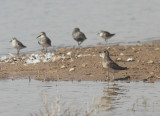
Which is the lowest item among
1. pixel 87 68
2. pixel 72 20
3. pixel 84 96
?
pixel 84 96

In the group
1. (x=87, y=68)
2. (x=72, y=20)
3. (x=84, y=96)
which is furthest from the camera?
(x=72, y=20)

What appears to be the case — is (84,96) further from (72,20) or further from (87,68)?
(72,20)

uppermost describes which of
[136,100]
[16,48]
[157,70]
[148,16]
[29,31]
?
[148,16]

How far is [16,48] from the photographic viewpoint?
1886 cm

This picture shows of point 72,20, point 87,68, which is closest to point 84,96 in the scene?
point 87,68

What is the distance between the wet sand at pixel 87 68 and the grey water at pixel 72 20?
16.3 ft

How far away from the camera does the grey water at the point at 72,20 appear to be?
71.2ft

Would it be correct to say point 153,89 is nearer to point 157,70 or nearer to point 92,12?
point 157,70

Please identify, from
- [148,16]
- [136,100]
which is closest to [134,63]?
[136,100]

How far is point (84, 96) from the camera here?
977 centimetres

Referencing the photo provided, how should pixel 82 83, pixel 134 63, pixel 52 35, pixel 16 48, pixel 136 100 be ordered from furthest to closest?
pixel 52 35, pixel 16 48, pixel 134 63, pixel 82 83, pixel 136 100

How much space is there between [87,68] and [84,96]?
361 cm

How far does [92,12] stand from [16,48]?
11016mm

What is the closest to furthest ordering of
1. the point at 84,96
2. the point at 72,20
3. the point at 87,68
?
the point at 84,96, the point at 87,68, the point at 72,20
